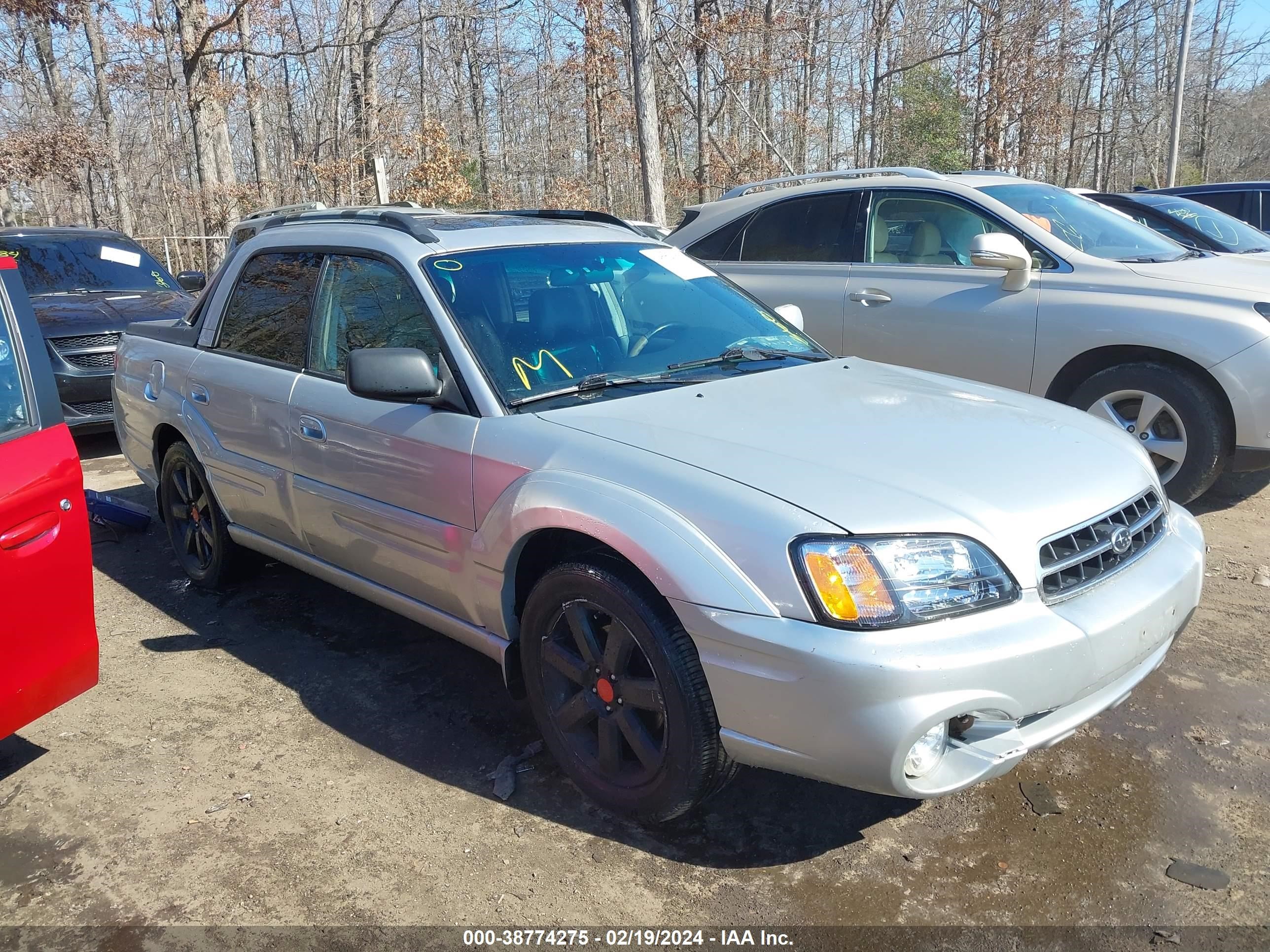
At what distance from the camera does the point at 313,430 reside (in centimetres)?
371

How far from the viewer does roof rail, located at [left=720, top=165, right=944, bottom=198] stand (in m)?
6.27

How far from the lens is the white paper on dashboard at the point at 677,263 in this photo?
13.1ft

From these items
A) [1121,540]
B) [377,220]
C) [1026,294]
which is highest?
[377,220]

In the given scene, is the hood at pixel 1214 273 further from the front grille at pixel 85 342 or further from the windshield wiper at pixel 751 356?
the front grille at pixel 85 342

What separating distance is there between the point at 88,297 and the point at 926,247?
7.27 m

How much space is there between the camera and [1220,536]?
4980mm

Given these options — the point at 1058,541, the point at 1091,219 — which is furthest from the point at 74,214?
the point at 1058,541

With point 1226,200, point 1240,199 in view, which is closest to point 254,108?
point 1226,200

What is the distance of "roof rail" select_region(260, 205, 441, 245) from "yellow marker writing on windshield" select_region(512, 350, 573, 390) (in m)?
0.65

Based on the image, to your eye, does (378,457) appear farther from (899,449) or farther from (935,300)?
(935,300)

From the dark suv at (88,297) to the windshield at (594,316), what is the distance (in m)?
5.18

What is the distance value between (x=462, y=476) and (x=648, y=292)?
118cm

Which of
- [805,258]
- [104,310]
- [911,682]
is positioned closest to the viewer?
[911,682]

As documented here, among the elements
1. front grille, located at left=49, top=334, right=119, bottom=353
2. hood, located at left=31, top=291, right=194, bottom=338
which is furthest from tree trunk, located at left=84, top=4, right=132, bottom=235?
front grille, located at left=49, top=334, right=119, bottom=353
